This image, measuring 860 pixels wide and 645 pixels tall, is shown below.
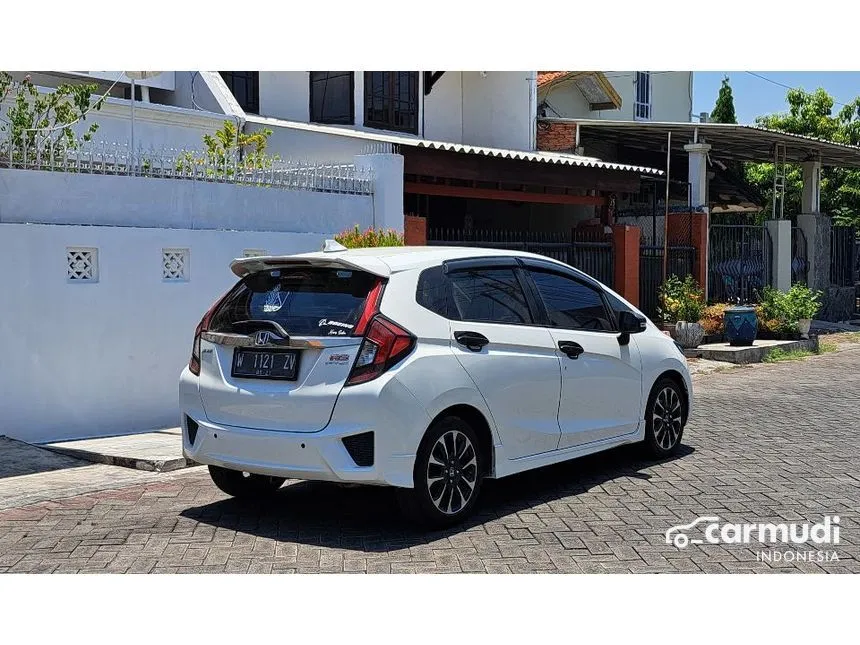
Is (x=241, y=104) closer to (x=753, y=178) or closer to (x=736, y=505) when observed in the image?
(x=736, y=505)

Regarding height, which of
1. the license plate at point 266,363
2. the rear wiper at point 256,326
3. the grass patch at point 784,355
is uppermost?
the rear wiper at point 256,326

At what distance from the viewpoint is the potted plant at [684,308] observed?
1628 centimetres

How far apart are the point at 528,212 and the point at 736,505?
513 inches

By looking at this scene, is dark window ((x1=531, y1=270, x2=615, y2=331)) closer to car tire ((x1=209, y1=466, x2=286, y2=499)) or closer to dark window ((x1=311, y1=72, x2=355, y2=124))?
car tire ((x1=209, y1=466, x2=286, y2=499))

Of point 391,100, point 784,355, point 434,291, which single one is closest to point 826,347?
point 784,355

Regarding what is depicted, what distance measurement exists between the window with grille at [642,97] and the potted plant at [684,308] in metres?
8.96

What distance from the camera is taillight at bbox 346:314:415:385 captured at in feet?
19.0

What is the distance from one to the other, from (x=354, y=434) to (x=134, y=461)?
10.2 feet

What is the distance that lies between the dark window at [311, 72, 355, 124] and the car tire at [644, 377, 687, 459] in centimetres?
968

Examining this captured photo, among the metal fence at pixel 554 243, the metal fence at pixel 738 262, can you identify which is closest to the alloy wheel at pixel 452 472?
the metal fence at pixel 554 243

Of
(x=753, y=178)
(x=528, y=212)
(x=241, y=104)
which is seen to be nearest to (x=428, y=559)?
(x=241, y=104)

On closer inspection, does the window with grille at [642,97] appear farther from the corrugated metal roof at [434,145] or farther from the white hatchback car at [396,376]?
the white hatchback car at [396,376]

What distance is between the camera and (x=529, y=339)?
22.4ft

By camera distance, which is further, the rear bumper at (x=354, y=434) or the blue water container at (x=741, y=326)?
the blue water container at (x=741, y=326)
